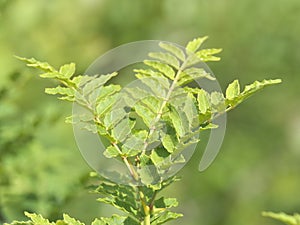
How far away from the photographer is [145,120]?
→ 1.40 meters

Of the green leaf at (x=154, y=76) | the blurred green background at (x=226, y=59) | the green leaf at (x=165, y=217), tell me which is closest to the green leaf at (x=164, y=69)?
the green leaf at (x=154, y=76)

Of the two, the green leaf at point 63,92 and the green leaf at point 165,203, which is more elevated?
the green leaf at point 63,92

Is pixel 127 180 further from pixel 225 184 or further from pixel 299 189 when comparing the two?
pixel 299 189

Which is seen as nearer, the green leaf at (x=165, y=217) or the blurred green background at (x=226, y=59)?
the green leaf at (x=165, y=217)

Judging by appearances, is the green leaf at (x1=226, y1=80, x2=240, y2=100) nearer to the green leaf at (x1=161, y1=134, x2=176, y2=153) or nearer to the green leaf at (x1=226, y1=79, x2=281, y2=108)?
the green leaf at (x1=226, y1=79, x2=281, y2=108)

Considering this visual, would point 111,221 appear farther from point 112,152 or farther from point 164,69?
point 164,69

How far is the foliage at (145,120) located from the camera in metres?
1.36

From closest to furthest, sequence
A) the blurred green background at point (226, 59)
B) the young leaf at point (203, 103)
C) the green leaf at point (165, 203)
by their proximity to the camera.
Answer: the young leaf at point (203, 103) → the green leaf at point (165, 203) → the blurred green background at point (226, 59)

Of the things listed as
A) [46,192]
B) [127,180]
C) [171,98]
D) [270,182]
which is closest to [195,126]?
[171,98]

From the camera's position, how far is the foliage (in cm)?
136

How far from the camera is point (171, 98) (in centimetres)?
143

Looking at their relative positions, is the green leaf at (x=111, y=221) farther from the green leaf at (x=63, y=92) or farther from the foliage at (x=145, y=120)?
the green leaf at (x=63, y=92)

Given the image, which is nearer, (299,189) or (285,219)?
(285,219)

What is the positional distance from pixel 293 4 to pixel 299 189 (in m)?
1.68
